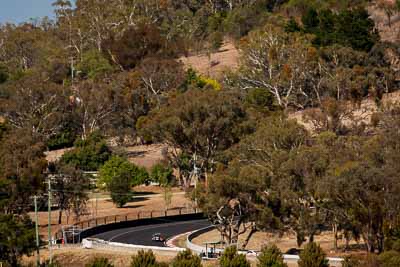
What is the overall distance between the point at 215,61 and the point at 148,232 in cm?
6111

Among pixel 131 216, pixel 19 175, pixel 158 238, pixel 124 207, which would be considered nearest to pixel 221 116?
pixel 124 207

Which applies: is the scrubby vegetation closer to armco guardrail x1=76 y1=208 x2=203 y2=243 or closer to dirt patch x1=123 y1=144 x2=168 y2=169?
dirt patch x1=123 y1=144 x2=168 y2=169

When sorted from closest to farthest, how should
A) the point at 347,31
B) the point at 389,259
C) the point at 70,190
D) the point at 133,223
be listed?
the point at 389,259 → the point at 133,223 → the point at 70,190 → the point at 347,31

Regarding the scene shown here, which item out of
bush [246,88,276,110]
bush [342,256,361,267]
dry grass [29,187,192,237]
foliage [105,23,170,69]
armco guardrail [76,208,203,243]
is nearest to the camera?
bush [342,256,361,267]

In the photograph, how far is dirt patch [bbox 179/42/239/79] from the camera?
11806 centimetres

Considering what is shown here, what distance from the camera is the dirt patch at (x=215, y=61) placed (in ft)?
387

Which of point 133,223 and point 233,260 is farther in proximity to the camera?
point 133,223

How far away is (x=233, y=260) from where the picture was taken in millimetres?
44594

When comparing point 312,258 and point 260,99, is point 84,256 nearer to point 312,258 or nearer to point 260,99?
point 312,258

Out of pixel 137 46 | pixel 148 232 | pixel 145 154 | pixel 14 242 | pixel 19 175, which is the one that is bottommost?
pixel 148 232

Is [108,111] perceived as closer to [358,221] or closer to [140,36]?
[140,36]

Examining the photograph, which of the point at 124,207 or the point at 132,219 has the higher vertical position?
the point at 124,207

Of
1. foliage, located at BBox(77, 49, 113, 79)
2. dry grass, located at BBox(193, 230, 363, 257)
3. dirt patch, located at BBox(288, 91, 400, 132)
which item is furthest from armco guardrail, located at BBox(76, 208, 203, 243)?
foliage, located at BBox(77, 49, 113, 79)

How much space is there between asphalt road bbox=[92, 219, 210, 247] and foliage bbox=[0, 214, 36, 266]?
690 centimetres
